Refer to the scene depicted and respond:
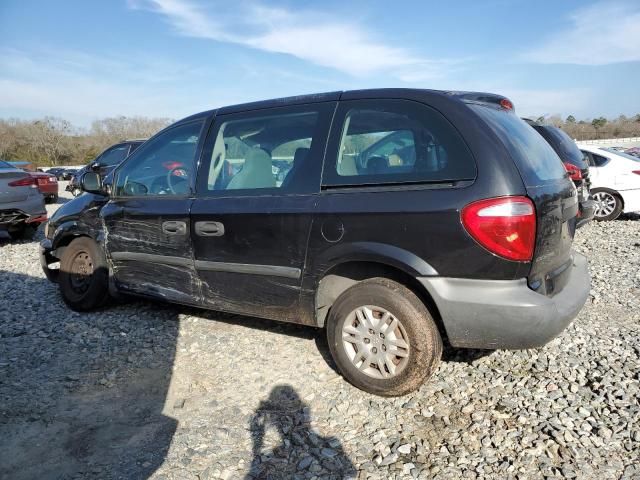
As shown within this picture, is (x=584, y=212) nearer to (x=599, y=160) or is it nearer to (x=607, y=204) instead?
(x=607, y=204)

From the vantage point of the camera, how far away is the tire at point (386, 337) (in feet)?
8.83

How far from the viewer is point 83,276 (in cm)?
453

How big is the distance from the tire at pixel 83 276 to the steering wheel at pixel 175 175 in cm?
106

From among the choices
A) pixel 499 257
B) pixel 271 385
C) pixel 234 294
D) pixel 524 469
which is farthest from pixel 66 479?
pixel 499 257

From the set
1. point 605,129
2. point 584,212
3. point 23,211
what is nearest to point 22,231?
point 23,211

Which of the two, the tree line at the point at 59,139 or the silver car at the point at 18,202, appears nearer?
the silver car at the point at 18,202

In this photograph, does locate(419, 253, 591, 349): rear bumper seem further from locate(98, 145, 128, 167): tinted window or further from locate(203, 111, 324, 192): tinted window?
locate(98, 145, 128, 167): tinted window

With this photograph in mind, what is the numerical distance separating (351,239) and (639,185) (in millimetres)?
8198

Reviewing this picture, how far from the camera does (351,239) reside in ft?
9.14

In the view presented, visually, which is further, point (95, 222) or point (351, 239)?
point (95, 222)

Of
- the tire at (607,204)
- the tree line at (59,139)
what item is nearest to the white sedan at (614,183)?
the tire at (607,204)

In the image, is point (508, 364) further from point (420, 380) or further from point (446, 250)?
point (446, 250)

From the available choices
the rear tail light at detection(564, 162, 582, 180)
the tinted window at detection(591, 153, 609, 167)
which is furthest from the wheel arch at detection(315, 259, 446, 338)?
the tinted window at detection(591, 153, 609, 167)

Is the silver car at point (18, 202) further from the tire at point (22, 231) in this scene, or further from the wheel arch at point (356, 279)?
the wheel arch at point (356, 279)
